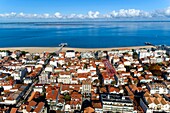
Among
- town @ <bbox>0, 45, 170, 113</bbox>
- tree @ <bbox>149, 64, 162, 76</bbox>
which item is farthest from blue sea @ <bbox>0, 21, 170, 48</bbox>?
tree @ <bbox>149, 64, 162, 76</bbox>

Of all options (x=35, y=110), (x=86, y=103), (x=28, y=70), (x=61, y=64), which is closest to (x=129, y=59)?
(x=61, y=64)

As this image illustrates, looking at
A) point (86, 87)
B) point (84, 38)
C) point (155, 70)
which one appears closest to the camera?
point (86, 87)

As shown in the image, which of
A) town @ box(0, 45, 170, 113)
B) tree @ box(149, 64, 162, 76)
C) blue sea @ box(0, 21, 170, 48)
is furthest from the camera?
blue sea @ box(0, 21, 170, 48)

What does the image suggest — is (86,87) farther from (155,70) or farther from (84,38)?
(84,38)

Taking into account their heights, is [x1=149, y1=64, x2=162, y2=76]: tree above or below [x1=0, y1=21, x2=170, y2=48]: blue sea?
above

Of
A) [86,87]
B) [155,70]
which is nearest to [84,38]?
[155,70]

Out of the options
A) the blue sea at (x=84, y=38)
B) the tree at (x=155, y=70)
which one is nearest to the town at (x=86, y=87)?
the tree at (x=155, y=70)

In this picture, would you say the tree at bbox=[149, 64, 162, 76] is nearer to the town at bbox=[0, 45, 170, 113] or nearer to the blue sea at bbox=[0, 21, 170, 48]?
the town at bbox=[0, 45, 170, 113]

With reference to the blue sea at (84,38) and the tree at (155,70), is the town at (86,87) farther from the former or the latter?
the blue sea at (84,38)
